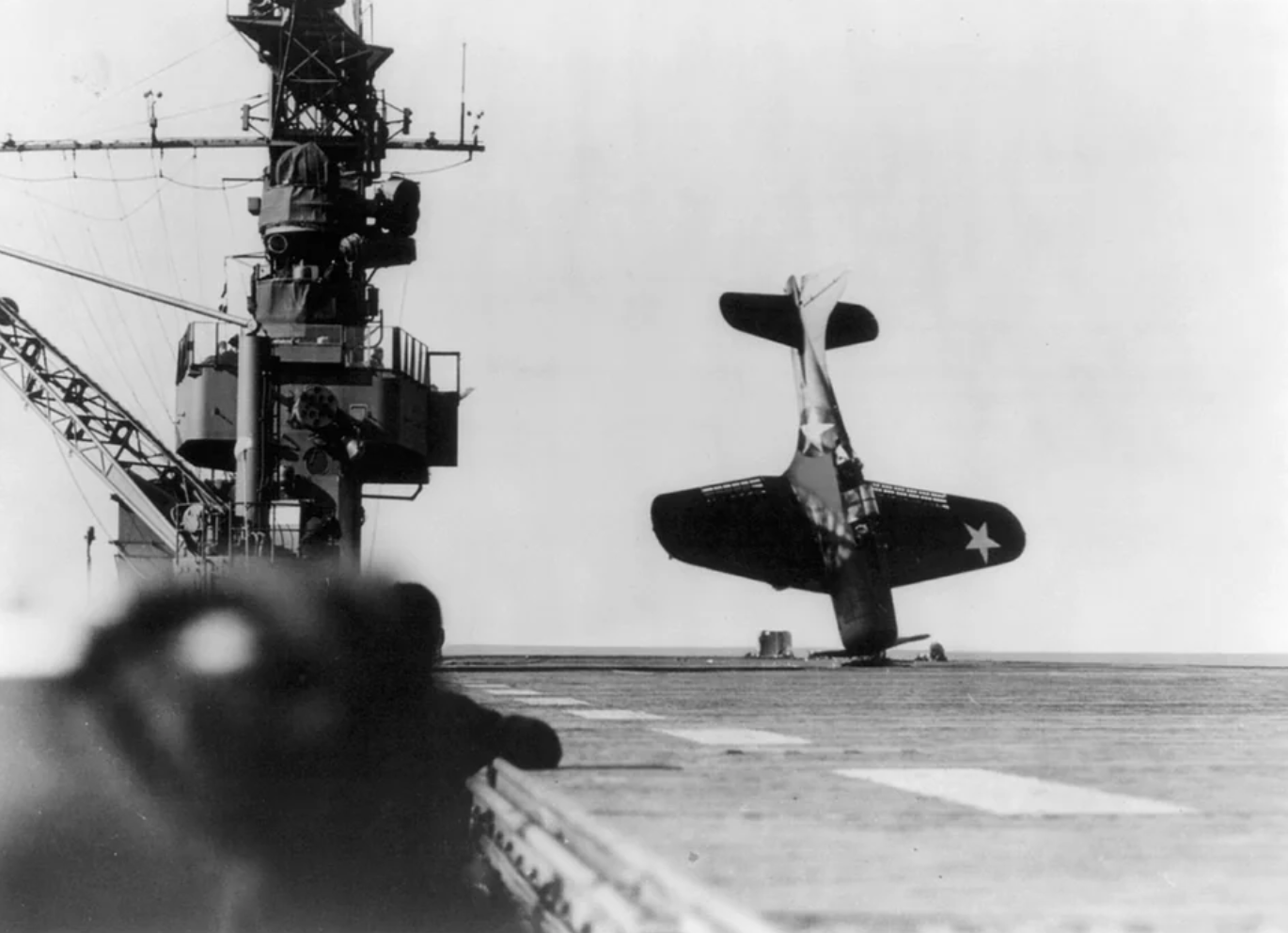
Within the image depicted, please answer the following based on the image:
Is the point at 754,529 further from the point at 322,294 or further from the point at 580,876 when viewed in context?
the point at 580,876

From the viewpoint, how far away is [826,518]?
3045 cm

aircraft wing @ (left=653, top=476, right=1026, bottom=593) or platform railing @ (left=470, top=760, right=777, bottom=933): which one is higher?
aircraft wing @ (left=653, top=476, right=1026, bottom=593)

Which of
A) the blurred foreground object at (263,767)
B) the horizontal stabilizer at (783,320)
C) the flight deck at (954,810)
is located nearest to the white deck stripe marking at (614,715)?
the flight deck at (954,810)

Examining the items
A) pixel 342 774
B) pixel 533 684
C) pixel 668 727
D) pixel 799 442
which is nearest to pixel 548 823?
pixel 342 774

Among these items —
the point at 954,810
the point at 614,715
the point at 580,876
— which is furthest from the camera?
the point at 614,715

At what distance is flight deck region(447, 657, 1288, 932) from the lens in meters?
3.64

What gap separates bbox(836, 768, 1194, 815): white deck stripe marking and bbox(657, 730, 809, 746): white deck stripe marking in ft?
6.27

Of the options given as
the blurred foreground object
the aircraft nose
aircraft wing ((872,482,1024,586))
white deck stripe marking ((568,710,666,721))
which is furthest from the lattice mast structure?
the blurred foreground object

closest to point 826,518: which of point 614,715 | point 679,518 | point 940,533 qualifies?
point 679,518

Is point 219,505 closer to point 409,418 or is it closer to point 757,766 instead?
point 409,418

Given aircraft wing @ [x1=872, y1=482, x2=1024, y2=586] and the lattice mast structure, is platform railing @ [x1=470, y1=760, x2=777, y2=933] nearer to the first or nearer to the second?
the lattice mast structure

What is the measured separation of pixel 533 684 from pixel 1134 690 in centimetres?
714

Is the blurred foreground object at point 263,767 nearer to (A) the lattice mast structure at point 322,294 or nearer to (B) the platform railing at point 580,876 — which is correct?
(B) the platform railing at point 580,876

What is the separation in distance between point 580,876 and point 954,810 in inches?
65.4
